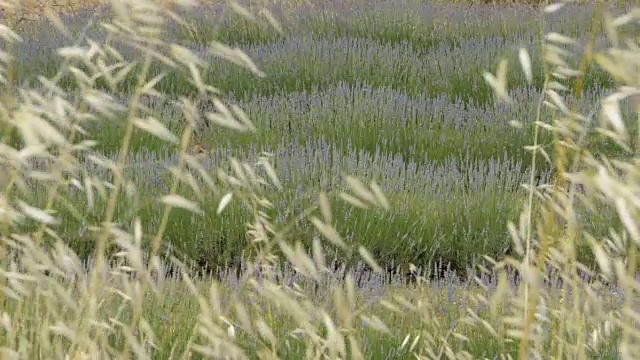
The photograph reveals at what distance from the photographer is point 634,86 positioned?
1335 mm

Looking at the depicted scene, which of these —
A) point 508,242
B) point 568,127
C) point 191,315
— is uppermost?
point 568,127

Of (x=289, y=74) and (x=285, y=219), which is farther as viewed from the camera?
(x=289, y=74)

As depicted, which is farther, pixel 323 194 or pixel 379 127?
pixel 379 127

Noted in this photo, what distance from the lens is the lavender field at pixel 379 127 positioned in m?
4.06

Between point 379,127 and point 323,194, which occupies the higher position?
point 323,194

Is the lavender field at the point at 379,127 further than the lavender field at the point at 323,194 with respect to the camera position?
Yes

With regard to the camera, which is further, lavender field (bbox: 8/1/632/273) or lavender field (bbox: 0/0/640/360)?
lavender field (bbox: 8/1/632/273)

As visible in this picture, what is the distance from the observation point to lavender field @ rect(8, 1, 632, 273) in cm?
406

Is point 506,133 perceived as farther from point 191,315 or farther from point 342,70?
point 191,315

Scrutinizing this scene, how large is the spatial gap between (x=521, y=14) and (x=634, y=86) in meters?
7.43

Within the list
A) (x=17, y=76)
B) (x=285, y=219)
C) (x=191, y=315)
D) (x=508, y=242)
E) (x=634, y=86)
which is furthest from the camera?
(x=17, y=76)

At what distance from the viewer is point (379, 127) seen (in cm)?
Answer: 537

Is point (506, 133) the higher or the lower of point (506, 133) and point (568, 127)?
the lower

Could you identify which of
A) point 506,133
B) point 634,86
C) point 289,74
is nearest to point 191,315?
point 634,86
